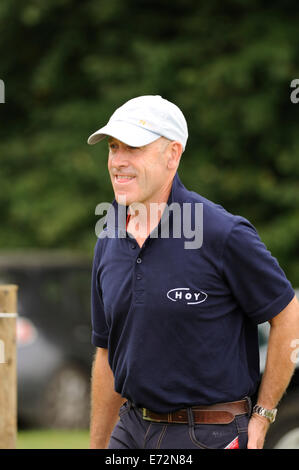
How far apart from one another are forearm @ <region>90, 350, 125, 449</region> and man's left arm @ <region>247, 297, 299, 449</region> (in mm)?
581

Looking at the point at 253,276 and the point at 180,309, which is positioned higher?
the point at 253,276

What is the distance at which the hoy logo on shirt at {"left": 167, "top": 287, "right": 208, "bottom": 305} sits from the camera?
3004mm

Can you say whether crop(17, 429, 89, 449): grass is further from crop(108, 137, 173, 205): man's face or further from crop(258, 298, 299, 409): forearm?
crop(108, 137, 173, 205): man's face

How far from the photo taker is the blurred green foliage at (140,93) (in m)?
12.5

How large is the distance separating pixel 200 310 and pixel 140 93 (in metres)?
10.4

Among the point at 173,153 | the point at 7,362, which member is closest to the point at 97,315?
the point at 173,153

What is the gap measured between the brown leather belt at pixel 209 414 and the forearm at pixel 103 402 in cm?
40

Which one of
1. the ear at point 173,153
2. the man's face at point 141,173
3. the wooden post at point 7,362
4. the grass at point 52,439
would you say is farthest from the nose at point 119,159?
the grass at point 52,439

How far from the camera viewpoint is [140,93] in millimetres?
13211

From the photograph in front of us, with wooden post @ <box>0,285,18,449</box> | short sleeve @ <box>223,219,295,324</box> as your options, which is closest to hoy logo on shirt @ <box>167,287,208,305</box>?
short sleeve @ <box>223,219,295,324</box>

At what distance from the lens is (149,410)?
310cm

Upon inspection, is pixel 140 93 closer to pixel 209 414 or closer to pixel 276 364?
pixel 276 364

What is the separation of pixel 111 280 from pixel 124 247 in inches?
4.9

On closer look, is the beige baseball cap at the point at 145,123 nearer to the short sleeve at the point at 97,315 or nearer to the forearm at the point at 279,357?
the short sleeve at the point at 97,315
